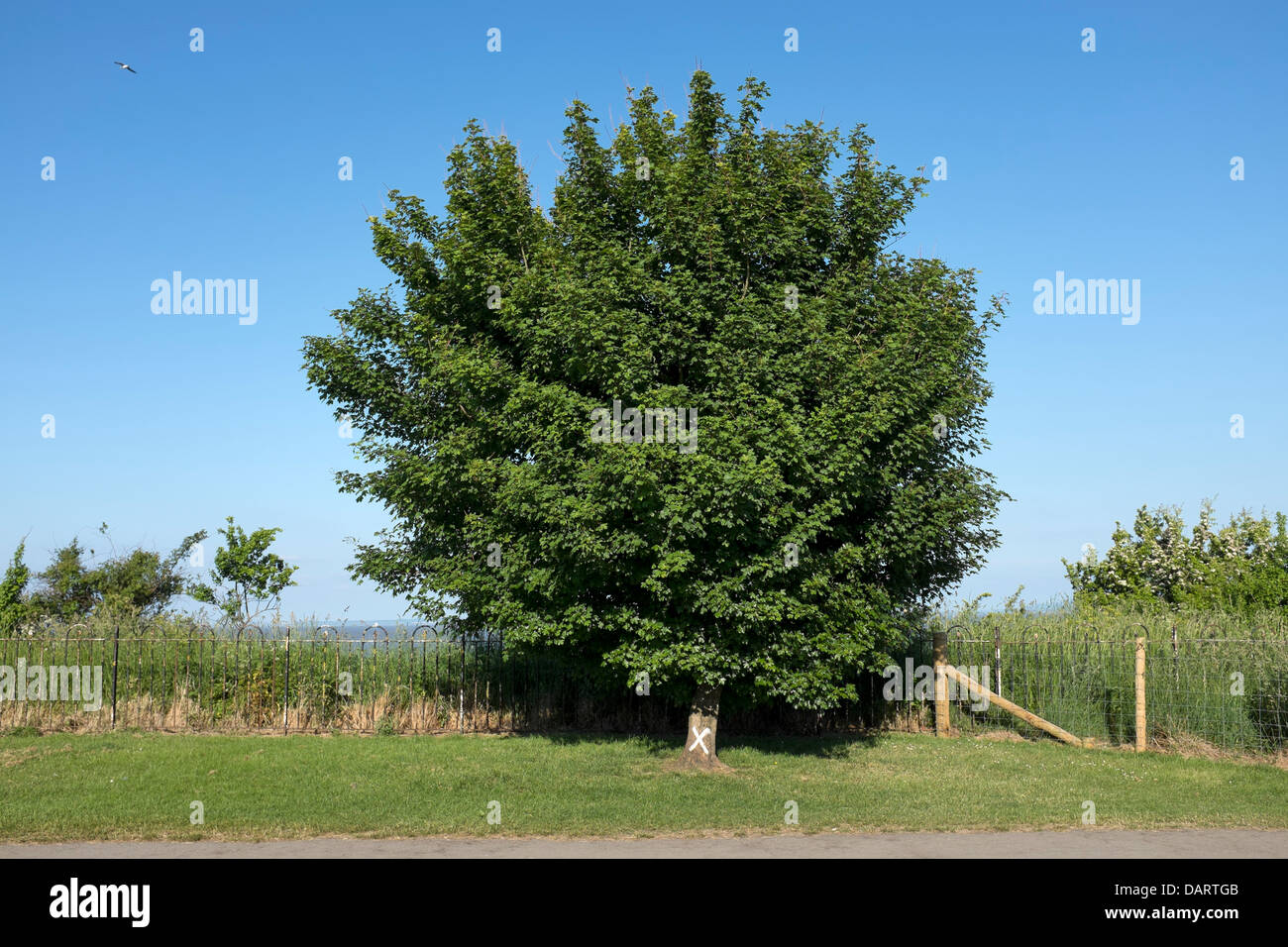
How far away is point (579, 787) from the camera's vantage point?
12.5m

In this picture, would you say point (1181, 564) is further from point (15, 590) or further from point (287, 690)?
point (15, 590)

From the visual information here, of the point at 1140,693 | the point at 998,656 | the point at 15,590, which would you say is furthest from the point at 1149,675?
the point at 15,590

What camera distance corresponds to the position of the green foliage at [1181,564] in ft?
96.4

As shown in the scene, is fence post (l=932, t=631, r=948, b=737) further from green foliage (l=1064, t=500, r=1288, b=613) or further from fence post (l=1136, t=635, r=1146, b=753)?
green foliage (l=1064, t=500, r=1288, b=613)

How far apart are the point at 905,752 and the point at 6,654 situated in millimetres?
17216

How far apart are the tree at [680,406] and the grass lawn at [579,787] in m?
1.54

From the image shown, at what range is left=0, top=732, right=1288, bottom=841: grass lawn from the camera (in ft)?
34.8

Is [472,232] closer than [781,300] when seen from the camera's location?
No

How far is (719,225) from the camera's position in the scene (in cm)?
1354

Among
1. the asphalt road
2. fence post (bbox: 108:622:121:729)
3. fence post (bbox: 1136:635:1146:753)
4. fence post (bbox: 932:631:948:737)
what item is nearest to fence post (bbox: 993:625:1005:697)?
fence post (bbox: 932:631:948:737)

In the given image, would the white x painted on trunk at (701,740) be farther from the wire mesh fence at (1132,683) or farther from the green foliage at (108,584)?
the green foliage at (108,584)

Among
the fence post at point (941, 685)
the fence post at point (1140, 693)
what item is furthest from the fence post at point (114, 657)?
the fence post at point (1140, 693)
